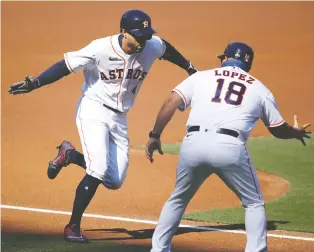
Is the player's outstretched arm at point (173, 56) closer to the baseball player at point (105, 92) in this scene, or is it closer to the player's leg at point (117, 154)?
the baseball player at point (105, 92)

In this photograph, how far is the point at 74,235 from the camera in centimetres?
616

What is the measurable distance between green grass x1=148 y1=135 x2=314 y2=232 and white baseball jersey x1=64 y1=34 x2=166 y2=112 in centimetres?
166

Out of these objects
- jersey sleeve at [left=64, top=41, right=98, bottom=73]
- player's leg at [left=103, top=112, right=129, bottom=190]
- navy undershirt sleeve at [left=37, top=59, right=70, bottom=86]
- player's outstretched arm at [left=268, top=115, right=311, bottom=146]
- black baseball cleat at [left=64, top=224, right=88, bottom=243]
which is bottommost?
black baseball cleat at [left=64, top=224, right=88, bottom=243]

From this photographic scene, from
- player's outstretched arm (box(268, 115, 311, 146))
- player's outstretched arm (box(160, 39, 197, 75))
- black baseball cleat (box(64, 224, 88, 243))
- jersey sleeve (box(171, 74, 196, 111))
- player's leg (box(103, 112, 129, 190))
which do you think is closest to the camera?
jersey sleeve (box(171, 74, 196, 111))

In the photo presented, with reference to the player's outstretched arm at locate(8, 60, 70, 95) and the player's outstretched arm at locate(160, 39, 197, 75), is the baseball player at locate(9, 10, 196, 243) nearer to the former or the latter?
the player's outstretched arm at locate(8, 60, 70, 95)

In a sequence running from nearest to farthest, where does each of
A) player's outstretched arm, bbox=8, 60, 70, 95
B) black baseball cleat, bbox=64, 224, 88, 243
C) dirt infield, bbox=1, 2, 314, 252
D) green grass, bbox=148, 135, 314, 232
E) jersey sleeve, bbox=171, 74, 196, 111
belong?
jersey sleeve, bbox=171, 74, 196, 111, black baseball cleat, bbox=64, 224, 88, 243, player's outstretched arm, bbox=8, 60, 70, 95, green grass, bbox=148, 135, 314, 232, dirt infield, bbox=1, 2, 314, 252

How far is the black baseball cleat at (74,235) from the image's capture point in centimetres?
615

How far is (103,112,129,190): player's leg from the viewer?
6.37 m

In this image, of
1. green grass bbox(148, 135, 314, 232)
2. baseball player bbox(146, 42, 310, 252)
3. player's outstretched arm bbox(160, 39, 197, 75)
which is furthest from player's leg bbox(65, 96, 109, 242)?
green grass bbox(148, 135, 314, 232)

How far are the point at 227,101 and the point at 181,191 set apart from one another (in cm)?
69

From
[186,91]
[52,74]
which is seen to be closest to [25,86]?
[52,74]

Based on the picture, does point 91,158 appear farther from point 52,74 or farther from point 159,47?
point 159,47

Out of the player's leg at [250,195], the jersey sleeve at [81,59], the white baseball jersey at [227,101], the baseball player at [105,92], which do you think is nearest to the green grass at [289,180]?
the baseball player at [105,92]

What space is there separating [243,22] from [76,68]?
12.2 meters
